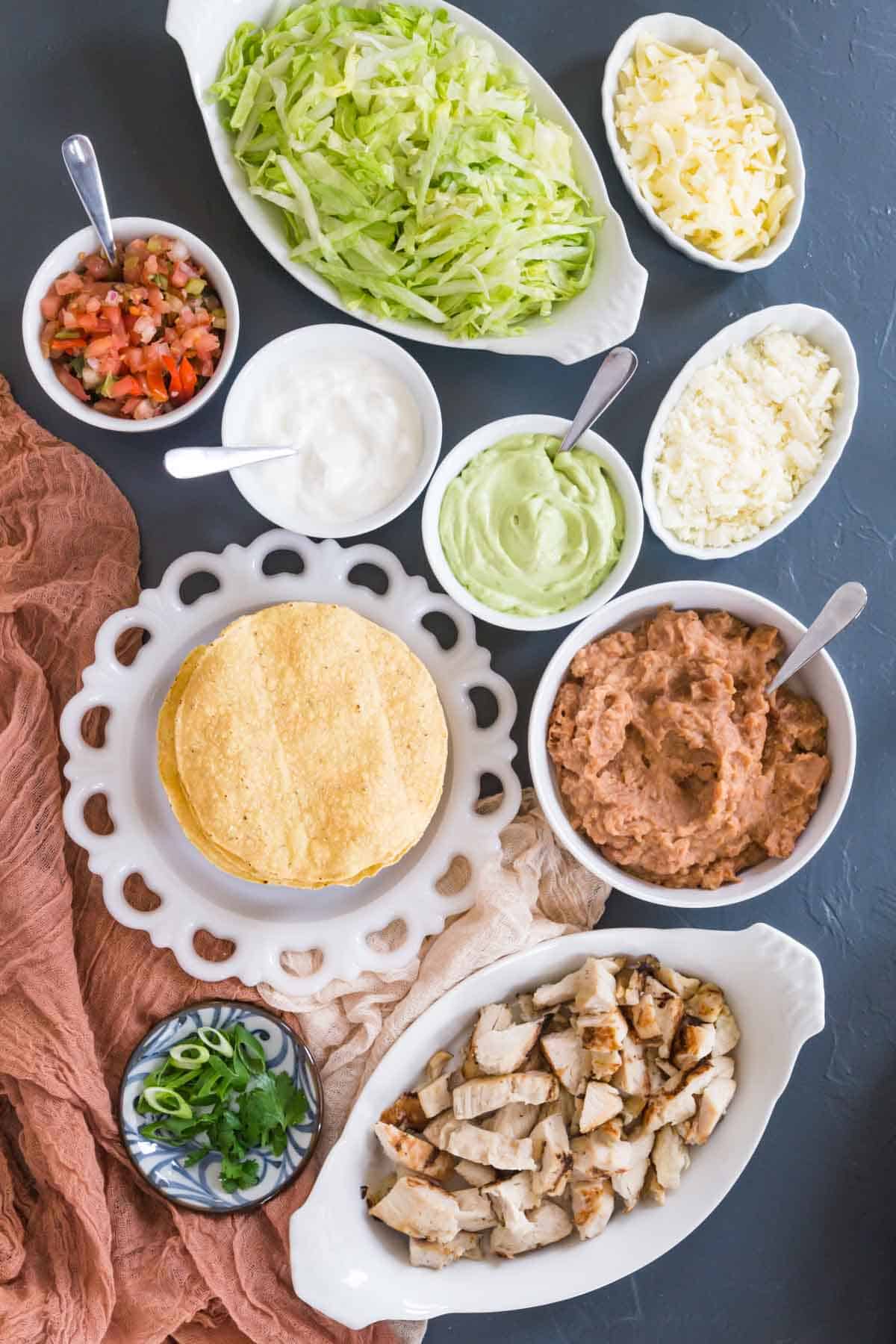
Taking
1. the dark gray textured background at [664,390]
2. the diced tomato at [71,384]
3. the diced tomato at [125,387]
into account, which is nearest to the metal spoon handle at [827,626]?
the dark gray textured background at [664,390]

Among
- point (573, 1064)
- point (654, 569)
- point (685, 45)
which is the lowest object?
point (573, 1064)

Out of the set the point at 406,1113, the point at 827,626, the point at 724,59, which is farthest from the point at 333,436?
the point at 406,1113

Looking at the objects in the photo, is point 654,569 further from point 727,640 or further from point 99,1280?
point 99,1280

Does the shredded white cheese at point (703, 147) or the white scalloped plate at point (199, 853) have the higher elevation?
the shredded white cheese at point (703, 147)

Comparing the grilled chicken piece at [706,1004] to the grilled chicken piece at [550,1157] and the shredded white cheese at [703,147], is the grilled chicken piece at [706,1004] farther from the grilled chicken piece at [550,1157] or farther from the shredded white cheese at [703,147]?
the shredded white cheese at [703,147]

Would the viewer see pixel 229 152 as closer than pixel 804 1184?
Yes

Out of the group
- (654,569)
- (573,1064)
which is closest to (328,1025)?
(573,1064)
